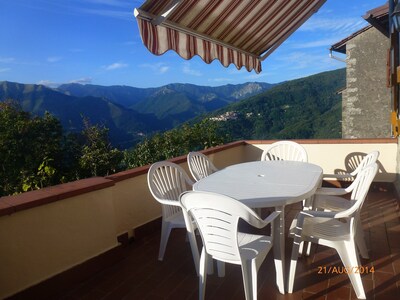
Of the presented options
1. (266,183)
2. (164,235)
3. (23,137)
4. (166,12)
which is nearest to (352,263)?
(266,183)

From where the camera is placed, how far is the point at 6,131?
1828 centimetres

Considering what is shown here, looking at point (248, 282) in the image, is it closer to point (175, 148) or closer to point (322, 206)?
point (322, 206)

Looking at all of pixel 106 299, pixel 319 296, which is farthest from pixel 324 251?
pixel 106 299

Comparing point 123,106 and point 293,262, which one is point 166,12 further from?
point 123,106

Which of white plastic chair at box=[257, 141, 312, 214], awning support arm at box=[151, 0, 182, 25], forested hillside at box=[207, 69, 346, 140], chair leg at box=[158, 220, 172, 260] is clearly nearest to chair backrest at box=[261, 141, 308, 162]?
white plastic chair at box=[257, 141, 312, 214]

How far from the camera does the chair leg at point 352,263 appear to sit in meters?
2.30

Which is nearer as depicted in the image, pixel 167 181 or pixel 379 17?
pixel 167 181

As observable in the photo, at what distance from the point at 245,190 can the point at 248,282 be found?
83 centimetres

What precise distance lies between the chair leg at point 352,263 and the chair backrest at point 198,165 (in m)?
1.93

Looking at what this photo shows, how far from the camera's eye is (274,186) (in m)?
2.80

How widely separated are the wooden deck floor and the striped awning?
6.73ft

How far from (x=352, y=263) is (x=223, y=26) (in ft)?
9.93

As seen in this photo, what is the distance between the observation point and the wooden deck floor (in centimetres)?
248

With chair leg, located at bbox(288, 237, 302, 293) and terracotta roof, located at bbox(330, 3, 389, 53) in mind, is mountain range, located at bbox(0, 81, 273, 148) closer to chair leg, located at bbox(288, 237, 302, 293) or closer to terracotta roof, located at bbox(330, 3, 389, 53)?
terracotta roof, located at bbox(330, 3, 389, 53)
